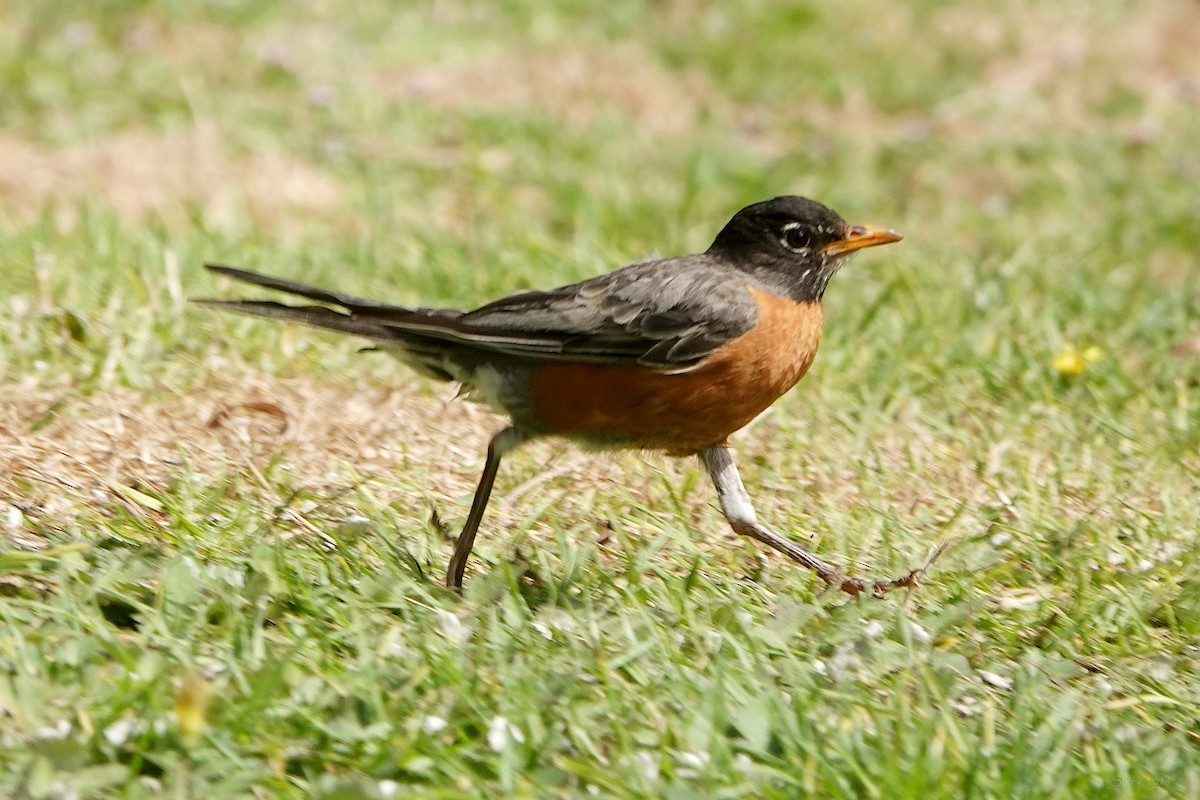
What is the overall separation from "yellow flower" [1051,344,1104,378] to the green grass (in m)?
0.04

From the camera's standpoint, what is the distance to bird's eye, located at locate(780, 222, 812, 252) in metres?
4.80

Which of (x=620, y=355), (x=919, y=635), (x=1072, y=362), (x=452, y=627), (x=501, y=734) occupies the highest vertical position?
(x=1072, y=362)

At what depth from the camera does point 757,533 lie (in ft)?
14.3

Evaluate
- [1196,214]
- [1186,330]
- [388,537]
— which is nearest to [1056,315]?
[1186,330]

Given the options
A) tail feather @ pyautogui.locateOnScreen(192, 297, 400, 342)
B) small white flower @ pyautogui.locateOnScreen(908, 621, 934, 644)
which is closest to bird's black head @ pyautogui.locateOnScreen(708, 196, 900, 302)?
tail feather @ pyautogui.locateOnScreen(192, 297, 400, 342)

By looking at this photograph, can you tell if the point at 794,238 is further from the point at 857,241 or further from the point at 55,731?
the point at 55,731

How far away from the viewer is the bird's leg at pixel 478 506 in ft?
13.1

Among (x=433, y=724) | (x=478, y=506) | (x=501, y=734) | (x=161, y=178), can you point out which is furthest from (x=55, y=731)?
(x=161, y=178)

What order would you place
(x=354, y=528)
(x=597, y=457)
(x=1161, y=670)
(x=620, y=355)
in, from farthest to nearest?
(x=597, y=457), (x=620, y=355), (x=354, y=528), (x=1161, y=670)

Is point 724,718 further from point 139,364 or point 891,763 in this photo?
point 139,364

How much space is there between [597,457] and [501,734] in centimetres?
207

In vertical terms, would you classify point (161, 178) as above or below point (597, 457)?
above

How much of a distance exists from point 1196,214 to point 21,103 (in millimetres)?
6070

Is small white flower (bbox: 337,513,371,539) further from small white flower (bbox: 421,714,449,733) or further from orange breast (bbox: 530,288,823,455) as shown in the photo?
small white flower (bbox: 421,714,449,733)
